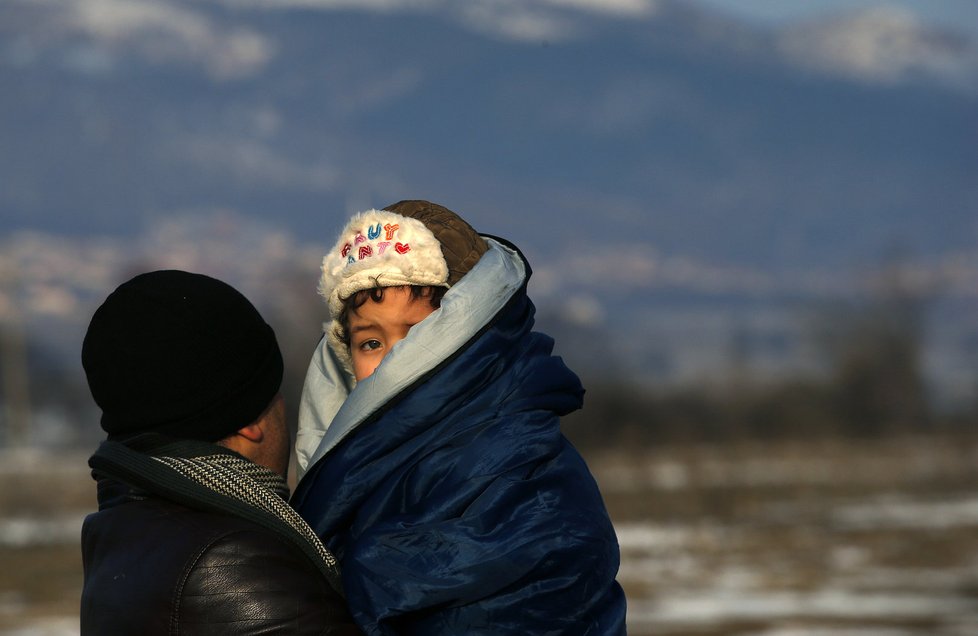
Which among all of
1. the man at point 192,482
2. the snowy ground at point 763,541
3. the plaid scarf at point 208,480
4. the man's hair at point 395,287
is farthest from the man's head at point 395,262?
the snowy ground at point 763,541

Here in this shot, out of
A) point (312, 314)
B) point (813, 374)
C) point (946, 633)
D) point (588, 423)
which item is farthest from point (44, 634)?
point (813, 374)

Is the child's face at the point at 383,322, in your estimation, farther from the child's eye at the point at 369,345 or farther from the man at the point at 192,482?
the man at the point at 192,482

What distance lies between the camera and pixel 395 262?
97.3 inches

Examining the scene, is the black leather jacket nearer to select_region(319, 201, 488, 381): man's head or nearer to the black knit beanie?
the black knit beanie

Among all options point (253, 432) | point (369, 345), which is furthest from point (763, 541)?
point (253, 432)

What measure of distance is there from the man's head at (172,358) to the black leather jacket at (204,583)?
0.49 feet

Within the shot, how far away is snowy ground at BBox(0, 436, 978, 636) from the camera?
12.7 m

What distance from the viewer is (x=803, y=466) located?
32031mm

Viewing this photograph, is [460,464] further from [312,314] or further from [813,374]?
[813,374]

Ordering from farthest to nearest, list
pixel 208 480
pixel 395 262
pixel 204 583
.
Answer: pixel 395 262 < pixel 208 480 < pixel 204 583

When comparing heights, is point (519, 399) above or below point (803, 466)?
below

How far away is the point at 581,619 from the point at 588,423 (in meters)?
36.3

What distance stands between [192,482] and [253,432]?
0.23 meters

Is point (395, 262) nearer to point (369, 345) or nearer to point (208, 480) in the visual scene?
point (369, 345)
